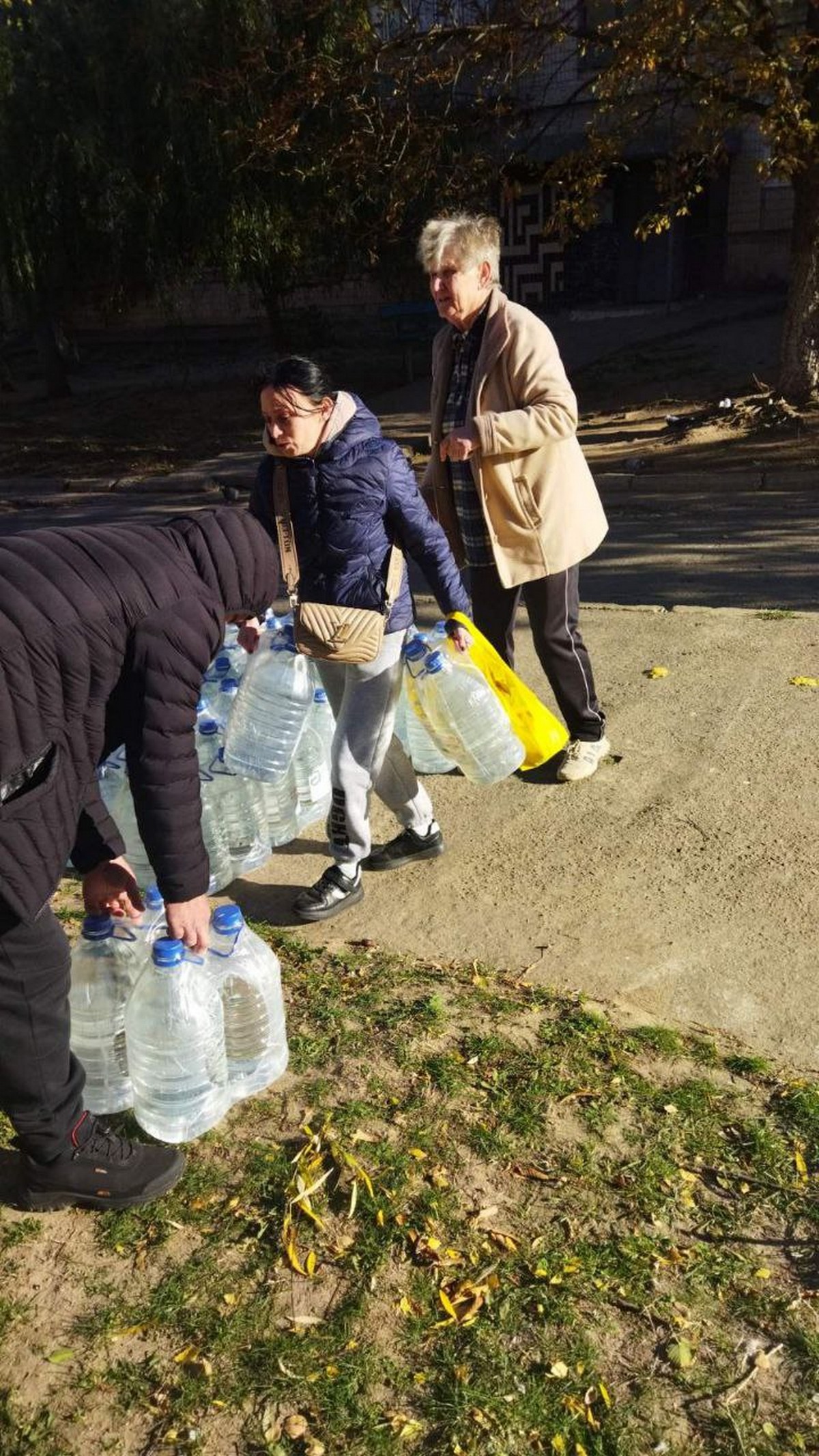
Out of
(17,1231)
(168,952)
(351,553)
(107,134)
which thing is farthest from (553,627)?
(107,134)

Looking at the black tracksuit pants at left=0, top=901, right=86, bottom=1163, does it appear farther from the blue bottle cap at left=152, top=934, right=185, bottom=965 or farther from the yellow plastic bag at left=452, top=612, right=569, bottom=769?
the yellow plastic bag at left=452, top=612, right=569, bottom=769

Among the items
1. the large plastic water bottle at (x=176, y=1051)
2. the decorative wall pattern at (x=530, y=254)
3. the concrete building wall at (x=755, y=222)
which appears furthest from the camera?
the decorative wall pattern at (x=530, y=254)

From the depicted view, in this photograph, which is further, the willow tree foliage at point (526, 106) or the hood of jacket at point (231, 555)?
the willow tree foliage at point (526, 106)

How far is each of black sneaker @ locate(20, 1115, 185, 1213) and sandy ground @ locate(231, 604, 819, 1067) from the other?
1287 mm

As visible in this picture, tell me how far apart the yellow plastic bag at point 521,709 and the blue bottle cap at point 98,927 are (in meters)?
1.76

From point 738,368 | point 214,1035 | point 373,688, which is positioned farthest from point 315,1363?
point 738,368

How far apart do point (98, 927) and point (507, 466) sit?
239 cm

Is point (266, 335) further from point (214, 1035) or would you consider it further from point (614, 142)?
point (214, 1035)

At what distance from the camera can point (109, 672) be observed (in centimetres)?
249

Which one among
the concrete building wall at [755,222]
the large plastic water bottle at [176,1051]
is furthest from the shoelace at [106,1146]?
the concrete building wall at [755,222]

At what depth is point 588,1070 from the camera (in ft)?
10.8

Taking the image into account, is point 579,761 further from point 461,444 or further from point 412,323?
point 412,323

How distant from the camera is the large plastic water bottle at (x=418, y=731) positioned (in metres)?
4.29

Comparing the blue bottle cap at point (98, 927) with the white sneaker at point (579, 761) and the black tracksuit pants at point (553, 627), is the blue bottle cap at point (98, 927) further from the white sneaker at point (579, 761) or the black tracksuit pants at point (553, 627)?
the white sneaker at point (579, 761)
